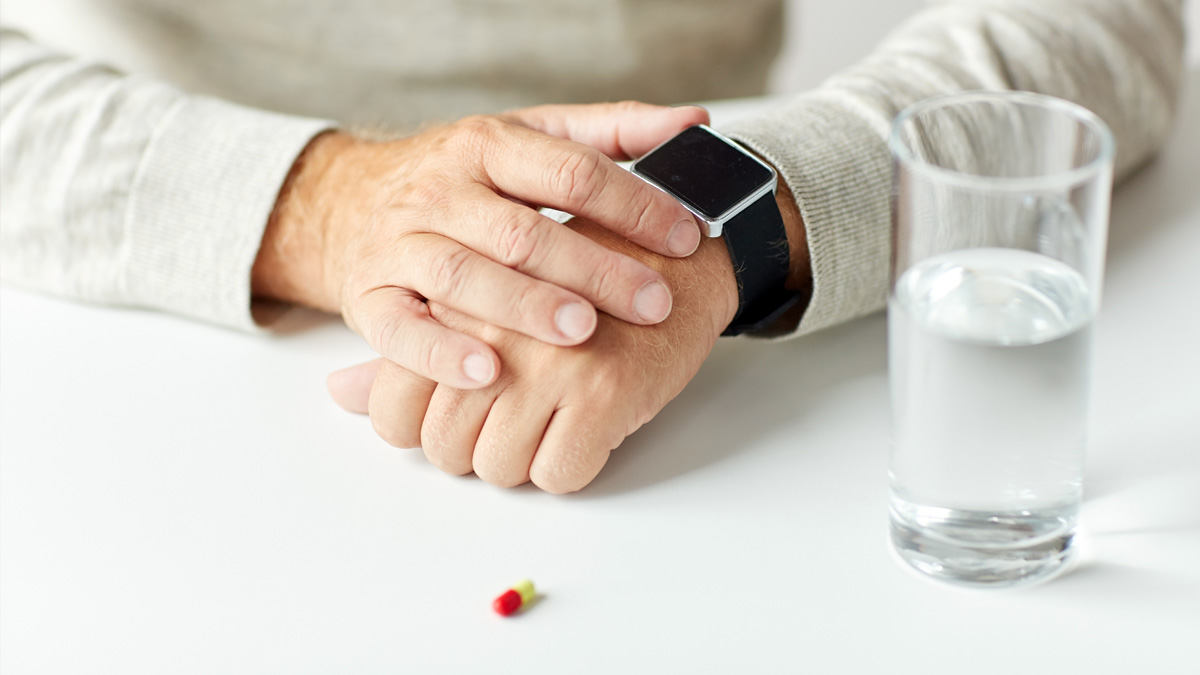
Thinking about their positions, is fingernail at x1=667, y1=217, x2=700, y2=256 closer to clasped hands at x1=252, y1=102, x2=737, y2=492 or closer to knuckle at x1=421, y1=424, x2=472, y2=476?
clasped hands at x1=252, y1=102, x2=737, y2=492

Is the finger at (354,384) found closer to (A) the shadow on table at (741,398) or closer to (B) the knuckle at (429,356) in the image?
(B) the knuckle at (429,356)

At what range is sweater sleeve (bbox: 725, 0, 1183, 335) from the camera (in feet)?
2.65

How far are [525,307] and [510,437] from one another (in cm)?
8

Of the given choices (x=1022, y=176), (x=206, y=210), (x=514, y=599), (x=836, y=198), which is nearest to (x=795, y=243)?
(x=836, y=198)

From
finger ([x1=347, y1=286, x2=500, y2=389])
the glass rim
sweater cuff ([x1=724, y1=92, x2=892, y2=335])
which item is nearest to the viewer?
the glass rim

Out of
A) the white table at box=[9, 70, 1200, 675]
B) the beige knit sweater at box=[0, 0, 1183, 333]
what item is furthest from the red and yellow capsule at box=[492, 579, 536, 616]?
the beige knit sweater at box=[0, 0, 1183, 333]

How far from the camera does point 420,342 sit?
2.30 ft

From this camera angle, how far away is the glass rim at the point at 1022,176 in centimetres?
48

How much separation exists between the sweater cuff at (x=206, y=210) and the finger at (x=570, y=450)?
320mm

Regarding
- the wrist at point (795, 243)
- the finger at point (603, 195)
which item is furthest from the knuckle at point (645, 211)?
the wrist at point (795, 243)

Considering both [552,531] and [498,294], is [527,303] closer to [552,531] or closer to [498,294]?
[498,294]

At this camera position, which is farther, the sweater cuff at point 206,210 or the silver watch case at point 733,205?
the sweater cuff at point 206,210

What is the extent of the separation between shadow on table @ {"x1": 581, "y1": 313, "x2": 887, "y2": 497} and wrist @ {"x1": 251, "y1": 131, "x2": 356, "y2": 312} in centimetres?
31

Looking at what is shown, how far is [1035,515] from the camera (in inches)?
22.2
